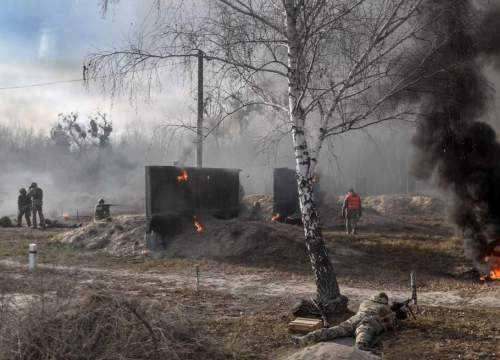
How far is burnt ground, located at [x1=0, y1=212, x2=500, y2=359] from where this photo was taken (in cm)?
656

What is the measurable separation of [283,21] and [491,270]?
8.99 metres

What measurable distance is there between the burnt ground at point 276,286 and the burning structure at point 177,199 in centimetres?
134

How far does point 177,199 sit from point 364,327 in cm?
1111

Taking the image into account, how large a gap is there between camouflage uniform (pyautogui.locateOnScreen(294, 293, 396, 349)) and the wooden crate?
1.22 feet

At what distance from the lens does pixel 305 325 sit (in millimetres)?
7273

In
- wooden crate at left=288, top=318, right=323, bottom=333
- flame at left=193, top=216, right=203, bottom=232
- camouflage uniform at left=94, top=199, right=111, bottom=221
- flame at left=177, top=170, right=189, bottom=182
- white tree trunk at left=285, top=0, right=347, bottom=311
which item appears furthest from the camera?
camouflage uniform at left=94, top=199, right=111, bottom=221

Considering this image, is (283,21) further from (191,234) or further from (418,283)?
(191,234)

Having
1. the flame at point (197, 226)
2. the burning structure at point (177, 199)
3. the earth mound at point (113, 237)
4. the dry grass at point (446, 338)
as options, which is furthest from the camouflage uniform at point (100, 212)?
the dry grass at point (446, 338)

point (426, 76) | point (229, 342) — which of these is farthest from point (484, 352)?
point (426, 76)

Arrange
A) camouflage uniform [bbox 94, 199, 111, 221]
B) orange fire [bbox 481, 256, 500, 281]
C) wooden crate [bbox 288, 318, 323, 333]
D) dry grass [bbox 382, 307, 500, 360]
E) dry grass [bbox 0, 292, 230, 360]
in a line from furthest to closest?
camouflage uniform [bbox 94, 199, 111, 221], orange fire [bbox 481, 256, 500, 281], wooden crate [bbox 288, 318, 323, 333], dry grass [bbox 382, 307, 500, 360], dry grass [bbox 0, 292, 230, 360]

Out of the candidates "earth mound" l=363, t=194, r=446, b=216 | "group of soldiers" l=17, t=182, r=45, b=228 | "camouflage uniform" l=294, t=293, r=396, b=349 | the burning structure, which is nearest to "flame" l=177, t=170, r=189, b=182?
the burning structure

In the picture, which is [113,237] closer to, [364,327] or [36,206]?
[36,206]

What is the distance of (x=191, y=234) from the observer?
16.8 metres

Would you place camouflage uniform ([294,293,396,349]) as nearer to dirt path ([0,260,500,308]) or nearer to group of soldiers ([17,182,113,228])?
dirt path ([0,260,500,308])
